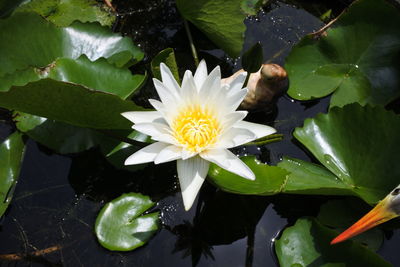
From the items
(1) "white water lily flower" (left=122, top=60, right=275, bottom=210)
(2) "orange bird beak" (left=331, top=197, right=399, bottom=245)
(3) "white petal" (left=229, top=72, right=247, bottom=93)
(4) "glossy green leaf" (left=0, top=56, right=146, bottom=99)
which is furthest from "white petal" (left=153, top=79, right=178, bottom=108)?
(2) "orange bird beak" (left=331, top=197, right=399, bottom=245)

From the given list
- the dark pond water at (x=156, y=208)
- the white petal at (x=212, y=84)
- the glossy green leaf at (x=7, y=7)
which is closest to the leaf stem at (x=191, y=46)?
the dark pond water at (x=156, y=208)

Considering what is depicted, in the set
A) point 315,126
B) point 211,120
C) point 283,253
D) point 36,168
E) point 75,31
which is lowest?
point 283,253

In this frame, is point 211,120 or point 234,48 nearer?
point 211,120

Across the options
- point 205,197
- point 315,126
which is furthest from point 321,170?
point 205,197

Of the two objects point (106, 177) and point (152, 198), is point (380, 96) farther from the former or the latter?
point (106, 177)

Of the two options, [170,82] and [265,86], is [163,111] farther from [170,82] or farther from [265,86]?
[265,86]

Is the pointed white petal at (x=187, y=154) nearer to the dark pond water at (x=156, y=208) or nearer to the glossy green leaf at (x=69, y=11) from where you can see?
the dark pond water at (x=156, y=208)

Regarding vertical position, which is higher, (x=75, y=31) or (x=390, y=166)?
(x=75, y=31)

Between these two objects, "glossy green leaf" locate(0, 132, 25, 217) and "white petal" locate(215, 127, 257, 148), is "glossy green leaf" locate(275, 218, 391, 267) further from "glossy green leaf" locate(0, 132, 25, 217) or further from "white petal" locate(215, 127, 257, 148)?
"glossy green leaf" locate(0, 132, 25, 217)
